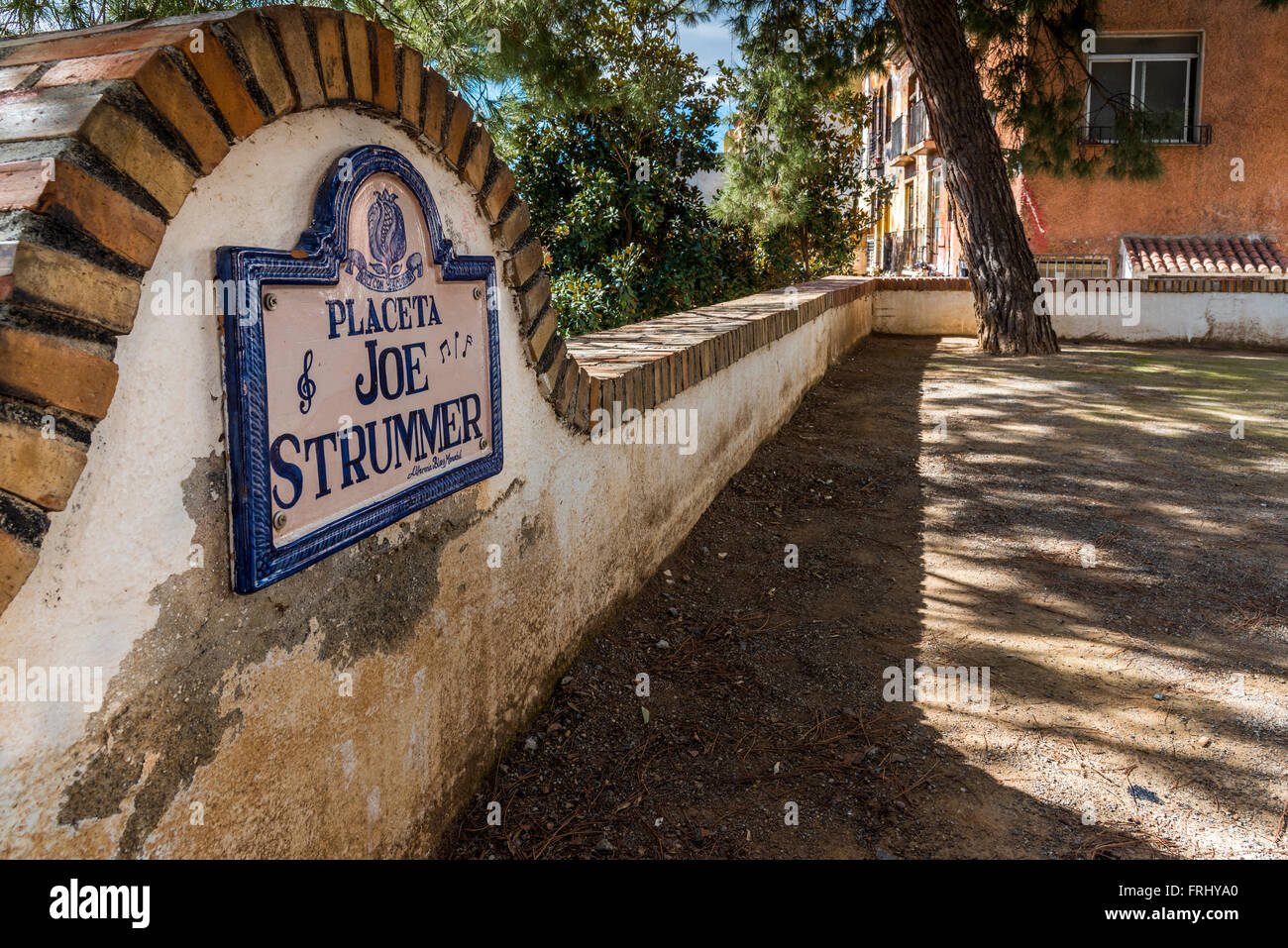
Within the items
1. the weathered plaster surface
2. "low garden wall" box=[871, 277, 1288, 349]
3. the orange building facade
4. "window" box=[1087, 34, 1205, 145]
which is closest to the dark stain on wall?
the weathered plaster surface

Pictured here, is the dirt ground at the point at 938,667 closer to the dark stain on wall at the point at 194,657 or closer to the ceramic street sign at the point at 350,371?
the dark stain on wall at the point at 194,657

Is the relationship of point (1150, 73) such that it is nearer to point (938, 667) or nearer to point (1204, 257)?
point (1204, 257)

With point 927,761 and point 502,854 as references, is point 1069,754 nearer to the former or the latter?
point 927,761

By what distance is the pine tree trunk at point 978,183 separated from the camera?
32.1 feet

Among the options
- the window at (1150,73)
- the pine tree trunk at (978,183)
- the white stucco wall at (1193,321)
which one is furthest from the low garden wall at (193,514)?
the window at (1150,73)

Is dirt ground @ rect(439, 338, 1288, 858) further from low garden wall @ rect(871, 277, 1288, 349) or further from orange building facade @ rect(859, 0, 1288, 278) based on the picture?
orange building facade @ rect(859, 0, 1288, 278)

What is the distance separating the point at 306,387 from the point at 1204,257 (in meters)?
16.9

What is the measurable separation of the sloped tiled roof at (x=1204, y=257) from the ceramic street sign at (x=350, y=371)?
608 inches

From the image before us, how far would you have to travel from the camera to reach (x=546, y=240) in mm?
10734

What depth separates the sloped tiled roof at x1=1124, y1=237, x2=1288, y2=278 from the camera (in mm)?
14914

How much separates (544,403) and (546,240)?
27.0 feet

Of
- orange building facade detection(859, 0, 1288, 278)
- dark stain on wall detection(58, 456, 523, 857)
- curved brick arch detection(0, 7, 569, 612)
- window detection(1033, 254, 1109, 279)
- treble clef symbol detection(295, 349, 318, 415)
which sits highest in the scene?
orange building facade detection(859, 0, 1288, 278)

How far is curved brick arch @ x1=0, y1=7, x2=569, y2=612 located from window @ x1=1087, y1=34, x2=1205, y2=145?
660 inches

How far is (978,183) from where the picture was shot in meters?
10.1
